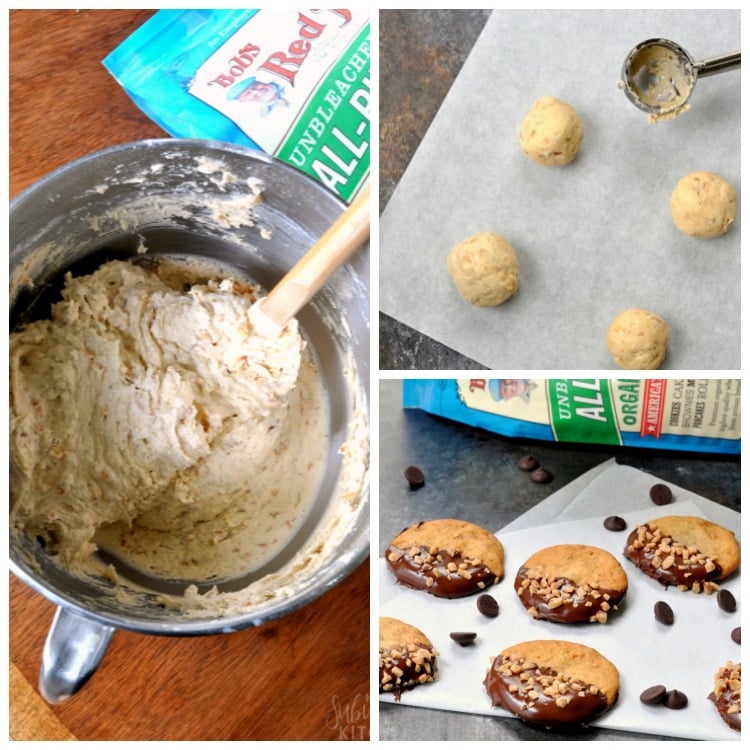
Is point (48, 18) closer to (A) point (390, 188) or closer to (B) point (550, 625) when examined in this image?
(A) point (390, 188)

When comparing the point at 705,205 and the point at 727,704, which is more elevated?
the point at 705,205

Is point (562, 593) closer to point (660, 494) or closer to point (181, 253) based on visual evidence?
point (660, 494)

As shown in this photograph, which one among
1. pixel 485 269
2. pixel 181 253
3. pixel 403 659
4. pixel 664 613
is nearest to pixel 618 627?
pixel 664 613

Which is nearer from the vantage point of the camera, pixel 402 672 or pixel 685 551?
pixel 402 672

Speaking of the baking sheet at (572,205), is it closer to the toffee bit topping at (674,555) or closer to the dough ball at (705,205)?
the dough ball at (705,205)

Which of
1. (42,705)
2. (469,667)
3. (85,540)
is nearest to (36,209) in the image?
(85,540)

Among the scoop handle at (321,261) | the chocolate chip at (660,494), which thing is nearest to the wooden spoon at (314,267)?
the scoop handle at (321,261)

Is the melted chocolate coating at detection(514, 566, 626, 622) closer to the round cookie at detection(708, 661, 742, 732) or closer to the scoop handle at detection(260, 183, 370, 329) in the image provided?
the round cookie at detection(708, 661, 742, 732)
